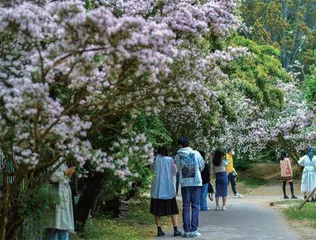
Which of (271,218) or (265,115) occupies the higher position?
(265,115)

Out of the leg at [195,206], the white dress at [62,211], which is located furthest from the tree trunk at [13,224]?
the leg at [195,206]

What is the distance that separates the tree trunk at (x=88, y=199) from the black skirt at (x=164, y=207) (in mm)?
1170

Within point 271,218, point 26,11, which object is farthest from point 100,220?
point 26,11

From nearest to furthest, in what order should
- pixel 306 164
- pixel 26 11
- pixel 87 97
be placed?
pixel 26 11, pixel 87 97, pixel 306 164

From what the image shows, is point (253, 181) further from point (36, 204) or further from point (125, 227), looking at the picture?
point (36, 204)

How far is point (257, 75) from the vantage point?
615 inches

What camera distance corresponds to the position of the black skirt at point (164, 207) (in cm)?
1138

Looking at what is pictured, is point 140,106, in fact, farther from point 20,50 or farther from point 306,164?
point 306,164

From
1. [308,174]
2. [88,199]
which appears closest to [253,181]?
[308,174]

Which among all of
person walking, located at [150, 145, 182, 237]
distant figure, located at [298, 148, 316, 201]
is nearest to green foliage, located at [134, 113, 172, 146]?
person walking, located at [150, 145, 182, 237]

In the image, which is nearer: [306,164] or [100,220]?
[100,220]

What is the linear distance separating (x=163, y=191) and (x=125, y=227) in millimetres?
1496

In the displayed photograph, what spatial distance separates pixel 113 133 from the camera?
8594mm

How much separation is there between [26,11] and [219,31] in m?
2.93
